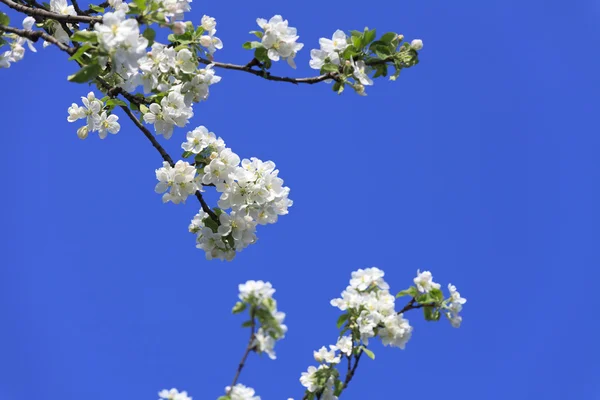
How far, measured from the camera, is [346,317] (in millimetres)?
3834

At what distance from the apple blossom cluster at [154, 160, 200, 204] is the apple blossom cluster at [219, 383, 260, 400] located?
72.5 inches

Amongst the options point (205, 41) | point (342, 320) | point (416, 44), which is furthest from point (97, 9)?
→ point (342, 320)

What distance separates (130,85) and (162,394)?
235 cm

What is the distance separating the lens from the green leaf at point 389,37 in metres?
4.23

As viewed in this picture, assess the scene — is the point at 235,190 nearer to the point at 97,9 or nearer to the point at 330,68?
the point at 330,68

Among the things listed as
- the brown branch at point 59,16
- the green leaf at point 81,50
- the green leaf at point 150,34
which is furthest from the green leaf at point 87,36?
the brown branch at point 59,16

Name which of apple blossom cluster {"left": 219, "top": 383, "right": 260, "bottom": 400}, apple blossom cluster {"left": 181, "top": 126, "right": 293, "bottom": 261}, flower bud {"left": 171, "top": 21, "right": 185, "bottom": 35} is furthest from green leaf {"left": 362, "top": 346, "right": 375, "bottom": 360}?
flower bud {"left": 171, "top": 21, "right": 185, "bottom": 35}

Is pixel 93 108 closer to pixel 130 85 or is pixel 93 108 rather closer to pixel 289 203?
pixel 130 85

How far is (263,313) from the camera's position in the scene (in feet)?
9.47

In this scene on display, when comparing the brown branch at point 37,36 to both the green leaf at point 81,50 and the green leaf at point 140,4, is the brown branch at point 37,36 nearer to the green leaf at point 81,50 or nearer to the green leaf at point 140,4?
the green leaf at point 81,50

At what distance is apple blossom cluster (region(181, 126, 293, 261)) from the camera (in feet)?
14.7

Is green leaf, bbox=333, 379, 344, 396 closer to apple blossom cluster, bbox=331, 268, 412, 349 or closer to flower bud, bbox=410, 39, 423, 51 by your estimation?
apple blossom cluster, bbox=331, 268, 412, 349

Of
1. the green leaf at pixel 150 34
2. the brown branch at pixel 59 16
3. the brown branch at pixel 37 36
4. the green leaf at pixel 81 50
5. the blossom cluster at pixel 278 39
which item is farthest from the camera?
the blossom cluster at pixel 278 39

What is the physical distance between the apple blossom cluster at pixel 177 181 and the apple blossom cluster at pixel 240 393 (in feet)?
6.04
